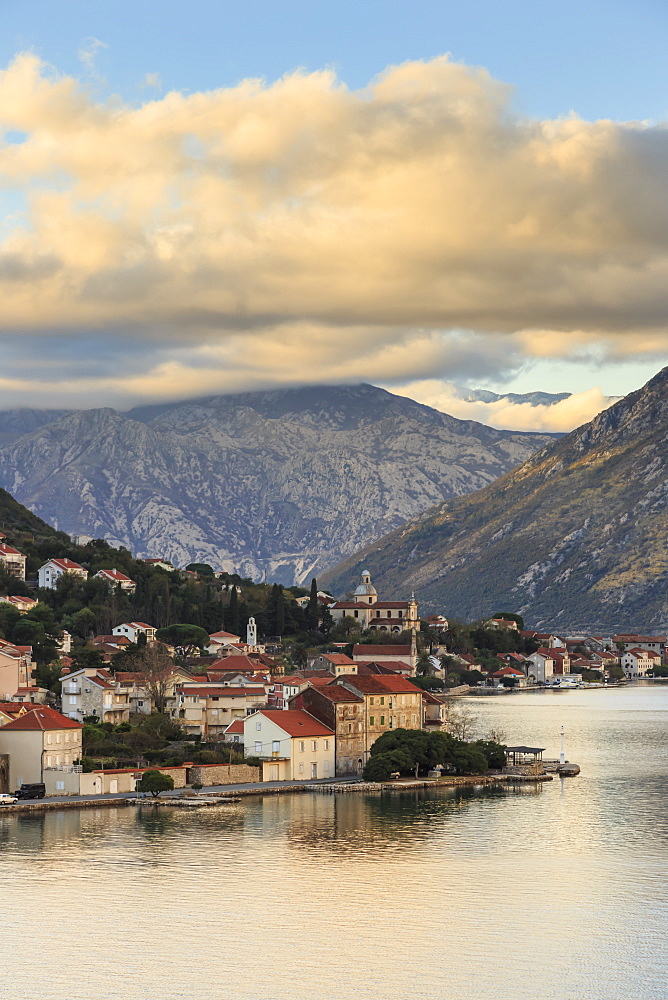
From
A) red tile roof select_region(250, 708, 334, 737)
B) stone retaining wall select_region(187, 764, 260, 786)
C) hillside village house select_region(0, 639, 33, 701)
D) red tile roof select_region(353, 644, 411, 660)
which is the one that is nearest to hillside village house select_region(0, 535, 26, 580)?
red tile roof select_region(353, 644, 411, 660)

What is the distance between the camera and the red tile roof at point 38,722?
2864 inches

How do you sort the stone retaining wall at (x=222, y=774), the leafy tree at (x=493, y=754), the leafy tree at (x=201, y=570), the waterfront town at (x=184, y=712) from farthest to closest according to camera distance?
the leafy tree at (x=201, y=570), the leafy tree at (x=493, y=754), the stone retaining wall at (x=222, y=774), the waterfront town at (x=184, y=712)

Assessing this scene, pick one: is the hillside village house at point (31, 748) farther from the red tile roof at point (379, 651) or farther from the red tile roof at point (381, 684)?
the red tile roof at point (379, 651)

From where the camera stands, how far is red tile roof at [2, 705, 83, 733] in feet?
239

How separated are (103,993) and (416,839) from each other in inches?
947

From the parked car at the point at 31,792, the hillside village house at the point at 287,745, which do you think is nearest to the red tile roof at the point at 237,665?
the hillside village house at the point at 287,745

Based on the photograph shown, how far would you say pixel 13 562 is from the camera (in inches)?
6004

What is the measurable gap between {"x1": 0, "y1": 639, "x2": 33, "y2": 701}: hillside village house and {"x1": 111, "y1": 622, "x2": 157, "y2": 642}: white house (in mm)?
28342

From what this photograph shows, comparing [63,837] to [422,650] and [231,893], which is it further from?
[422,650]

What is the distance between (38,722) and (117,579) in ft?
258

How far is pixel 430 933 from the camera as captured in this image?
46094 millimetres

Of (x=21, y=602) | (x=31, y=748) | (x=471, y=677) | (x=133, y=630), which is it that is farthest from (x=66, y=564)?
(x=31, y=748)

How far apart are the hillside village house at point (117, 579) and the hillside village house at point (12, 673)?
159 ft

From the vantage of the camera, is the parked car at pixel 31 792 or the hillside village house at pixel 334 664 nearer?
the parked car at pixel 31 792
